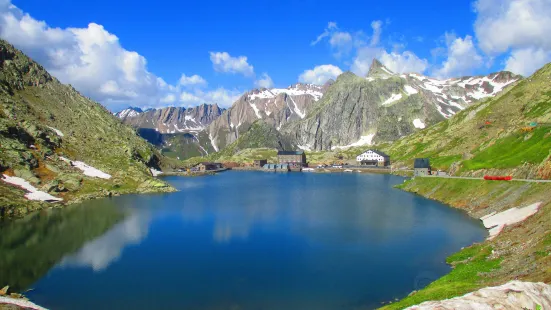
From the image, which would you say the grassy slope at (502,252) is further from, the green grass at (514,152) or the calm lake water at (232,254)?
the green grass at (514,152)

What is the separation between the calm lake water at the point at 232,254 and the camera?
4044 centimetres

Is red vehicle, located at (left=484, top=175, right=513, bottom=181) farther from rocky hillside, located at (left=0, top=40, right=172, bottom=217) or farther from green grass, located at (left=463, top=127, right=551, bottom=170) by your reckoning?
rocky hillside, located at (left=0, top=40, right=172, bottom=217)

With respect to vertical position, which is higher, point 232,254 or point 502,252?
point 502,252

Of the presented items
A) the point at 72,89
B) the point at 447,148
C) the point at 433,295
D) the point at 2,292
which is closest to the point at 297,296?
the point at 433,295

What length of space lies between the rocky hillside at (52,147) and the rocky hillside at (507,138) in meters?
96.8

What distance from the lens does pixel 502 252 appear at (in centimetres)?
4522

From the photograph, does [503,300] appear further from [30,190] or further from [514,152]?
[30,190]

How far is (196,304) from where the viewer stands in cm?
3844

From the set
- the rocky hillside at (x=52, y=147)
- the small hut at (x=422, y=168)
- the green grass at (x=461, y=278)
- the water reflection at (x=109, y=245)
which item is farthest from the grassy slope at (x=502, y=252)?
the rocky hillside at (x=52, y=147)

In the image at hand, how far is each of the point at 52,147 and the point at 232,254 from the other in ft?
333

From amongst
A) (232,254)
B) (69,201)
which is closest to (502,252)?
(232,254)

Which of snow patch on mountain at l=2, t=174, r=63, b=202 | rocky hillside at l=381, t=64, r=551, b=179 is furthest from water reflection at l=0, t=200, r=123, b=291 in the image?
rocky hillside at l=381, t=64, r=551, b=179

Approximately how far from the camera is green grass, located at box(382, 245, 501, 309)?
109ft

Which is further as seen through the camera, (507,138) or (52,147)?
(52,147)
